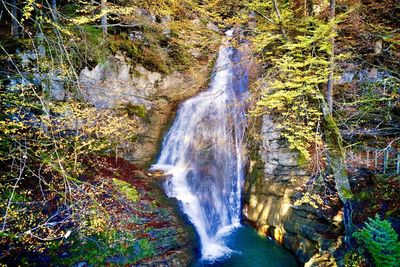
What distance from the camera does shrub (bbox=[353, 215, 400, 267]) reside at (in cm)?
493

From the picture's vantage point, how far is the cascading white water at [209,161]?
8734mm

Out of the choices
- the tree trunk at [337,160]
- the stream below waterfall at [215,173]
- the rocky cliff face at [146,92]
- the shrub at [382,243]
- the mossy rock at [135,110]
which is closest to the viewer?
the shrub at [382,243]

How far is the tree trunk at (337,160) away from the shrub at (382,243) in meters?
1.08

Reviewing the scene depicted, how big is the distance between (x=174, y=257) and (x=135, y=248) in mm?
1025

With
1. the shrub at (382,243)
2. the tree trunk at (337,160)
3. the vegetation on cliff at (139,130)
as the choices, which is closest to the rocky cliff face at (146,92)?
the vegetation on cliff at (139,130)

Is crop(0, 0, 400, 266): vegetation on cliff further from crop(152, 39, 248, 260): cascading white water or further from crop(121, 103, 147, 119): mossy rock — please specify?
crop(152, 39, 248, 260): cascading white water

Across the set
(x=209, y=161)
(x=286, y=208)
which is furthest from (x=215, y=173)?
(x=286, y=208)

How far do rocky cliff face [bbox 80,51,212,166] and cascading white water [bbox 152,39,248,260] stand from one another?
24.9 inches

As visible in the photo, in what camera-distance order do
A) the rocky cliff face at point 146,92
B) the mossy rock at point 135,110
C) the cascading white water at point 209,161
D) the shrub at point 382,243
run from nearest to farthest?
1. the shrub at point 382,243
2. the cascading white water at point 209,161
3. the rocky cliff face at point 146,92
4. the mossy rock at point 135,110

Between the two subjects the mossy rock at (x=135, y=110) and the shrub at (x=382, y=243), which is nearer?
the shrub at (x=382, y=243)

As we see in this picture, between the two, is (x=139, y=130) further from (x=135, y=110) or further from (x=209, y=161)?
(x=209, y=161)

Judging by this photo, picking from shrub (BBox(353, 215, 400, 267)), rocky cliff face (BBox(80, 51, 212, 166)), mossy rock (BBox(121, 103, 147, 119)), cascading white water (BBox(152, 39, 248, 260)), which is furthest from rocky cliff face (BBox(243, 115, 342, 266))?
mossy rock (BBox(121, 103, 147, 119))

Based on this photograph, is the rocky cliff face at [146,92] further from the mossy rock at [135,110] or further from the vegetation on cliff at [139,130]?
the vegetation on cliff at [139,130]

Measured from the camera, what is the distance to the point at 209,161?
33.7 feet
